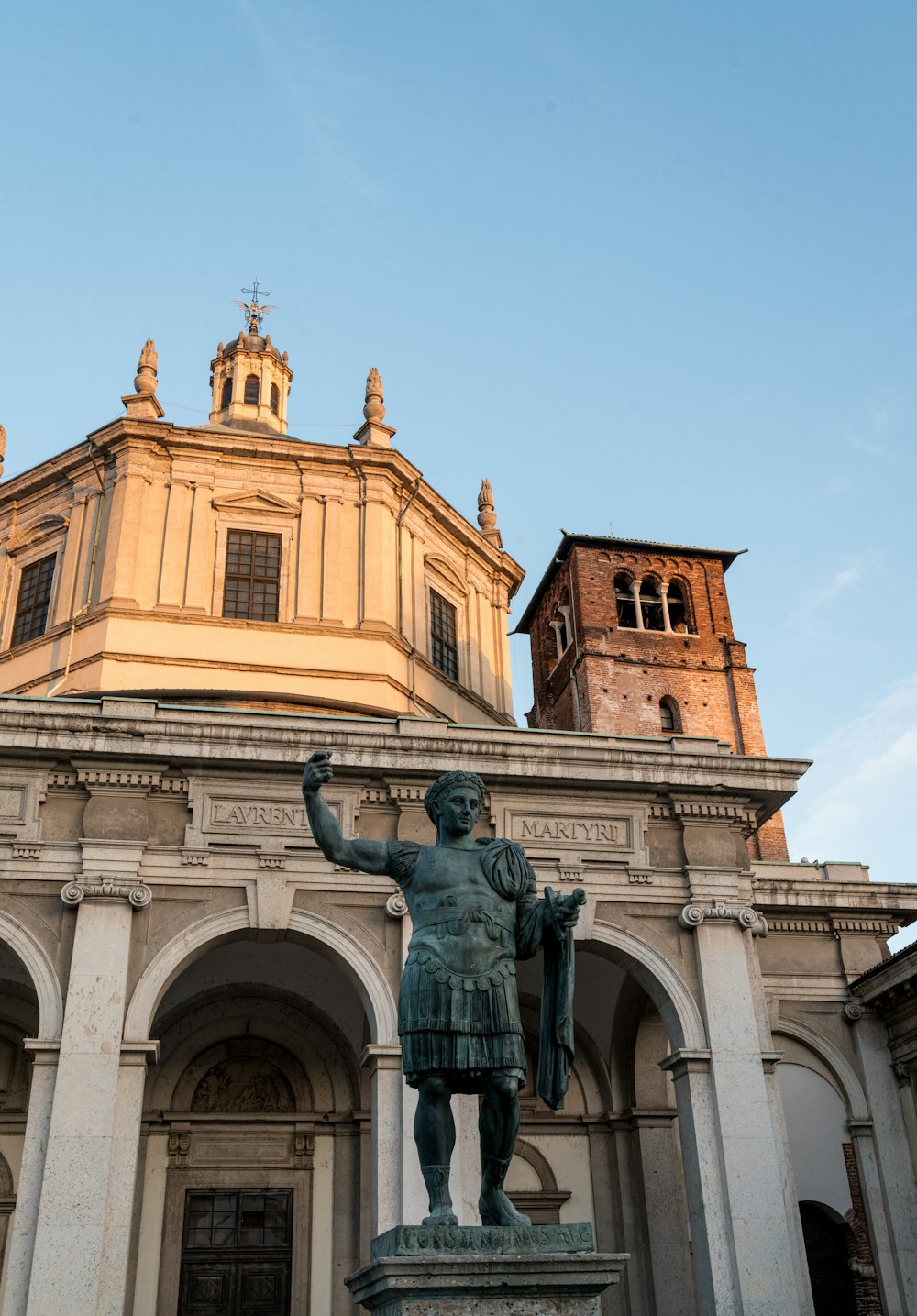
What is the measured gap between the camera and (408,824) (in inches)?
627

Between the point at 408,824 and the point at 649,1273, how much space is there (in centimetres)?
679

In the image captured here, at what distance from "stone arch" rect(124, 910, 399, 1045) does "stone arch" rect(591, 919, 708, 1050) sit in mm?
2730

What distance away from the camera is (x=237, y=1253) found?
16.6 m

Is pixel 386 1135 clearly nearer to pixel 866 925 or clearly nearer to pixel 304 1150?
pixel 304 1150

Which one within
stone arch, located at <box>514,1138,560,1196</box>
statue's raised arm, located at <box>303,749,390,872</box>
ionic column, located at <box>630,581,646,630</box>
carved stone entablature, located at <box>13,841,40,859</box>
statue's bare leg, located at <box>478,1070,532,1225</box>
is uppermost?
ionic column, located at <box>630,581,646,630</box>

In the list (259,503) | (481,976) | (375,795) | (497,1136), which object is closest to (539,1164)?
(375,795)

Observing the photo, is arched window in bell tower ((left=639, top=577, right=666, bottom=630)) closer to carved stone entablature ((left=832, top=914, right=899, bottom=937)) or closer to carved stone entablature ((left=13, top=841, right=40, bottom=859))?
carved stone entablature ((left=832, top=914, right=899, bottom=937))

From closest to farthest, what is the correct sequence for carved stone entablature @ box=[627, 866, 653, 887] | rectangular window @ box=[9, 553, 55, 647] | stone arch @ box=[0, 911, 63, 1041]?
stone arch @ box=[0, 911, 63, 1041] → carved stone entablature @ box=[627, 866, 653, 887] → rectangular window @ box=[9, 553, 55, 647]

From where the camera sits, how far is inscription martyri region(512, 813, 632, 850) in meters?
16.3

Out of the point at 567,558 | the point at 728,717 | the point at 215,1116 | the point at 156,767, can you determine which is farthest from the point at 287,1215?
the point at 567,558

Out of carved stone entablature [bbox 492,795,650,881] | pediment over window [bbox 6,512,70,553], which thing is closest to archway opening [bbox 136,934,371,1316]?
carved stone entablature [bbox 492,795,650,881]

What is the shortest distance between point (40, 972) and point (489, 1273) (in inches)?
405

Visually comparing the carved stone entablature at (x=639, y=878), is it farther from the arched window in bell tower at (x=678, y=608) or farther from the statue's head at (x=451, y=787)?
the arched window in bell tower at (x=678, y=608)

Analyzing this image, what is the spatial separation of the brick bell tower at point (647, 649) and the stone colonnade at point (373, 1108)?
63.0ft
